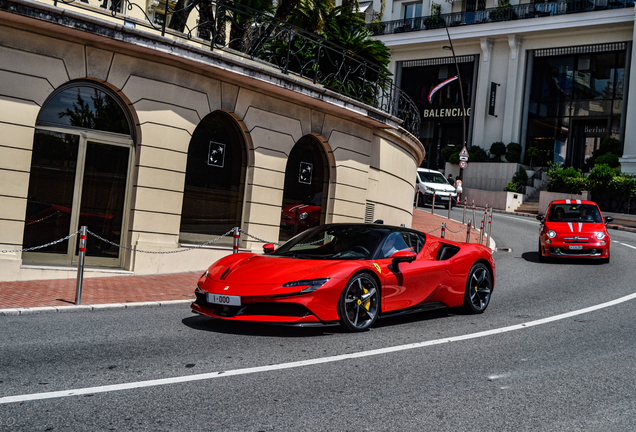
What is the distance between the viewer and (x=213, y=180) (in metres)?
14.2

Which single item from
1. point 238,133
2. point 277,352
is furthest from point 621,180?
point 277,352

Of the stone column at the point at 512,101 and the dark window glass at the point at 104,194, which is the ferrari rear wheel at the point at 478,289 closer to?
the dark window glass at the point at 104,194

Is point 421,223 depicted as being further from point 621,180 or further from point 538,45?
point 538,45

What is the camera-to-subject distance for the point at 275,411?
14.6 feet

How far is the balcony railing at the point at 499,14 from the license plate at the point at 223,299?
123 ft

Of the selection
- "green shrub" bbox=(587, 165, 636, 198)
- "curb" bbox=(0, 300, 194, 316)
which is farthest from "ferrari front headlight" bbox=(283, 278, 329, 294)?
"green shrub" bbox=(587, 165, 636, 198)

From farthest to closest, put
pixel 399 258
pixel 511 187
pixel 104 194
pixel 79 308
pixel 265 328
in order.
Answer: pixel 511 187 < pixel 104 194 < pixel 79 308 < pixel 399 258 < pixel 265 328

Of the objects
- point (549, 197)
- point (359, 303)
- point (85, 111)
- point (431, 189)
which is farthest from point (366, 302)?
point (549, 197)

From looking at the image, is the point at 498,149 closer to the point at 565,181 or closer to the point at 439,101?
the point at 439,101

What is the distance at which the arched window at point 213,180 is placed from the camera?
13.7 metres

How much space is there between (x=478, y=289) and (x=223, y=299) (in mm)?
3827

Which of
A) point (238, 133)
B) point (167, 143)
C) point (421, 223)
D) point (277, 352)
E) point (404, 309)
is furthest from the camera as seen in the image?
point (421, 223)

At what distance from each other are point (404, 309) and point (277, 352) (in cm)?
220

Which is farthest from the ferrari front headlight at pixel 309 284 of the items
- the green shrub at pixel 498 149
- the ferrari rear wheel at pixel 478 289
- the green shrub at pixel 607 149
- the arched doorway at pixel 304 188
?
the green shrub at pixel 498 149
